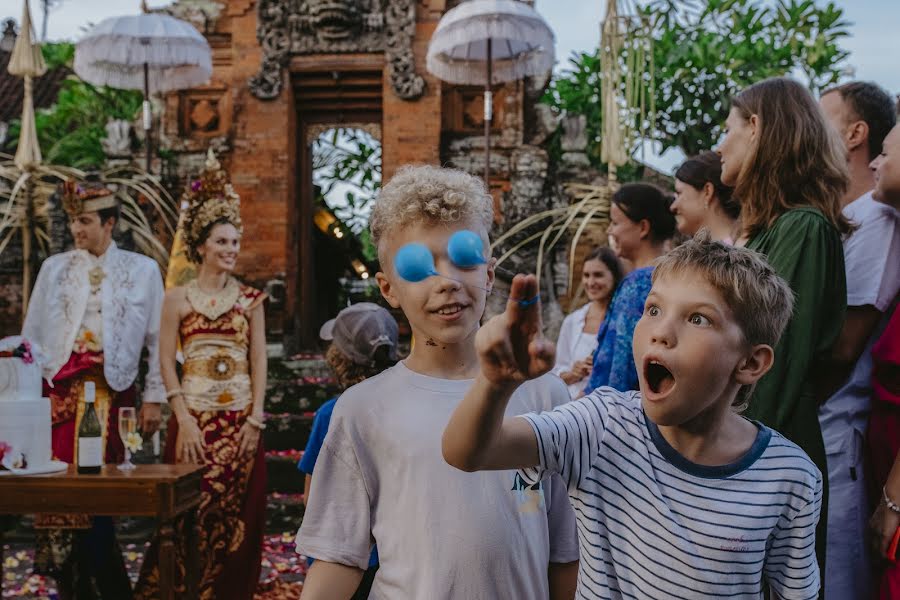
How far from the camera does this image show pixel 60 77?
49.8ft

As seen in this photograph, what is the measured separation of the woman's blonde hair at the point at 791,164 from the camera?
2217mm

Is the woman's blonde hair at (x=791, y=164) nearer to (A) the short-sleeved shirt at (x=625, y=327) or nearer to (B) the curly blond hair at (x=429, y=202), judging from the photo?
(A) the short-sleeved shirt at (x=625, y=327)

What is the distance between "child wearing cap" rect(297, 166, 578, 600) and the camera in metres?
1.60

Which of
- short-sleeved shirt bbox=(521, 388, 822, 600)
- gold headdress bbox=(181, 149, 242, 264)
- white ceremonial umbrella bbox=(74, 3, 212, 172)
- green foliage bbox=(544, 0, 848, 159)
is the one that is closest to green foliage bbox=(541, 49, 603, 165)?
green foliage bbox=(544, 0, 848, 159)

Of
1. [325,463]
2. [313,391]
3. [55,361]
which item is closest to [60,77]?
[313,391]

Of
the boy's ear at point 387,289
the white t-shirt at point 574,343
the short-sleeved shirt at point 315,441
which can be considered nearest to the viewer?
the boy's ear at point 387,289

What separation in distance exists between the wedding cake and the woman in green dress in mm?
2932

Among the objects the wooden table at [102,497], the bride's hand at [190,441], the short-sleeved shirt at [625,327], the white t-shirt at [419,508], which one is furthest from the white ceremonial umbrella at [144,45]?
the white t-shirt at [419,508]

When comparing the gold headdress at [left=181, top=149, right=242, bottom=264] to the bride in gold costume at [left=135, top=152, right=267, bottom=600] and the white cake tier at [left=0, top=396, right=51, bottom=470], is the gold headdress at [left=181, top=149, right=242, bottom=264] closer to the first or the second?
the bride in gold costume at [left=135, top=152, right=267, bottom=600]

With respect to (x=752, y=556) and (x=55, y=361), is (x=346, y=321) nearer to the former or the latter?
(x=752, y=556)

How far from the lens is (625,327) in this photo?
9.78ft

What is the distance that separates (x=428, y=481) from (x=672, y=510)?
1.50ft

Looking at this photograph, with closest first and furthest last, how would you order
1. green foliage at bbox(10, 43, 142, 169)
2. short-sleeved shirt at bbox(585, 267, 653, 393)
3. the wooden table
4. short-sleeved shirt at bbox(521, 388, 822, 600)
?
1. short-sleeved shirt at bbox(521, 388, 822, 600)
2. short-sleeved shirt at bbox(585, 267, 653, 393)
3. the wooden table
4. green foliage at bbox(10, 43, 142, 169)

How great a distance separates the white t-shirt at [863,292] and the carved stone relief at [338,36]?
24.2 ft
